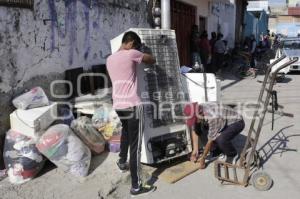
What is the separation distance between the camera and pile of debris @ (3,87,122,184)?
479cm

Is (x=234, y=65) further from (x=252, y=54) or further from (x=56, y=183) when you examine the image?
(x=56, y=183)

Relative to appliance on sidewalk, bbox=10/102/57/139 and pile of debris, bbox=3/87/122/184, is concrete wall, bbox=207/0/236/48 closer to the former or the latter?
pile of debris, bbox=3/87/122/184

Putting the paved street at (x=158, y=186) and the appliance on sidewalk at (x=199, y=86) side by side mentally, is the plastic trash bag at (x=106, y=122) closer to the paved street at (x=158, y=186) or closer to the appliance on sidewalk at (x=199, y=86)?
the paved street at (x=158, y=186)

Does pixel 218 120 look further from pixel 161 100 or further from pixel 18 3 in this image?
pixel 18 3

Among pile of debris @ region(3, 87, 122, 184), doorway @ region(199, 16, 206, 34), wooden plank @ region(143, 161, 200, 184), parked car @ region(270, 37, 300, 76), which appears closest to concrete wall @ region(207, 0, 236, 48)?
doorway @ region(199, 16, 206, 34)

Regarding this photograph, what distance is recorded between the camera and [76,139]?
5.05 metres

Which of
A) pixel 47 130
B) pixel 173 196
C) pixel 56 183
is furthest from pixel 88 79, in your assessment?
pixel 173 196

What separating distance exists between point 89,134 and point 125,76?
1.42m

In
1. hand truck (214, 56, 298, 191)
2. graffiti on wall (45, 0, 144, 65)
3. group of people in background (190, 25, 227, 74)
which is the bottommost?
hand truck (214, 56, 298, 191)

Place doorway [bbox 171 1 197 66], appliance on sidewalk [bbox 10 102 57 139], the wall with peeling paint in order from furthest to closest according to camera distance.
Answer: doorway [bbox 171 1 197 66] < the wall with peeling paint < appliance on sidewalk [bbox 10 102 57 139]

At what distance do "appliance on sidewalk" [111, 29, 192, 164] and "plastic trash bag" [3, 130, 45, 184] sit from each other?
4.43ft

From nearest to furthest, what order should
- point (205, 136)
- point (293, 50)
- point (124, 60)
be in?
point (124, 60) → point (205, 136) → point (293, 50)

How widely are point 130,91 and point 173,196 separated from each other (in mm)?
1298

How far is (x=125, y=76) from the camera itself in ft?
14.5
